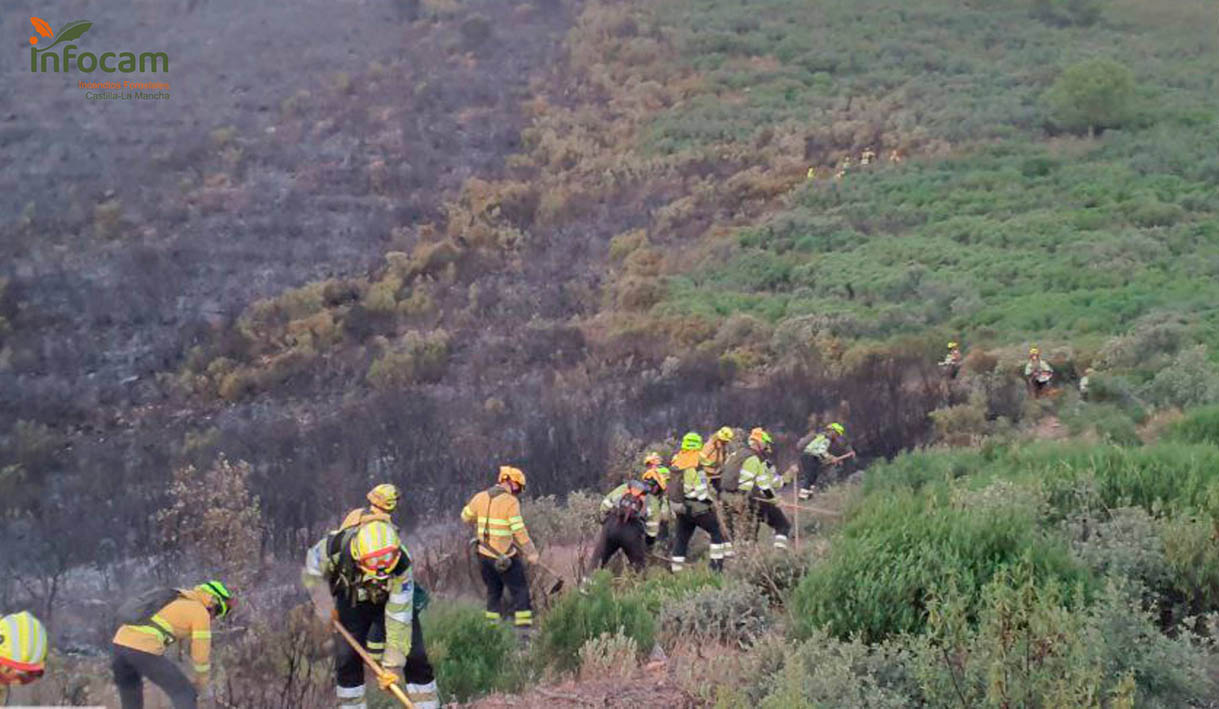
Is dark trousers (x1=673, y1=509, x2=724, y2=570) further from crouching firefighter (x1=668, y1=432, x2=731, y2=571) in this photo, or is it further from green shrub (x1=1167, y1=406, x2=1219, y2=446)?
green shrub (x1=1167, y1=406, x2=1219, y2=446)

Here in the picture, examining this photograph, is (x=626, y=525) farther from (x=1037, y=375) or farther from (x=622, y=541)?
(x=1037, y=375)

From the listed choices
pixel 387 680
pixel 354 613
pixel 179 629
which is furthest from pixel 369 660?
pixel 179 629

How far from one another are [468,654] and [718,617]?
61.7 inches

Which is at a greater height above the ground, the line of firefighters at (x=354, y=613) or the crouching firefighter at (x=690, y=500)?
the line of firefighters at (x=354, y=613)

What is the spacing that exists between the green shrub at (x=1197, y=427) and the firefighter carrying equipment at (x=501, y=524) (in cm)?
618

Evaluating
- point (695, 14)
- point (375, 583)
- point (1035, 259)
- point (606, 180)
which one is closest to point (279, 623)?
point (375, 583)

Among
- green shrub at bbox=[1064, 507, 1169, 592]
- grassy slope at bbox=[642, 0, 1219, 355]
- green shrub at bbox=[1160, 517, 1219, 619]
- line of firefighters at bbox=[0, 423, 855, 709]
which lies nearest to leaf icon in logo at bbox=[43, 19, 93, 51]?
grassy slope at bbox=[642, 0, 1219, 355]

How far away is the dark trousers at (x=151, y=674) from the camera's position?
5840 millimetres

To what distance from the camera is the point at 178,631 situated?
5.94 metres

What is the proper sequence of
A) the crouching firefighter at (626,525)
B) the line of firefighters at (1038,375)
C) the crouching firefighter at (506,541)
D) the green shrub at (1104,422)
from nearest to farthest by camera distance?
1. the crouching firefighter at (506,541)
2. the crouching firefighter at (626,525)
3. the green shrub at (1104,422)
4. the line of firefighters at (1038,375)

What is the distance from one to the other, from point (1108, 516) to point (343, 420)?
14.1 m

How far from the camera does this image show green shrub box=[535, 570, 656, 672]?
685 centimetres

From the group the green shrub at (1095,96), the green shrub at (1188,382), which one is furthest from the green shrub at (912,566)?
the green shrub at (1095,96)

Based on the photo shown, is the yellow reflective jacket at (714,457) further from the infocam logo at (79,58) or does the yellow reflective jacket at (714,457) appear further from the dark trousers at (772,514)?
the infocam logo at (79,58)
